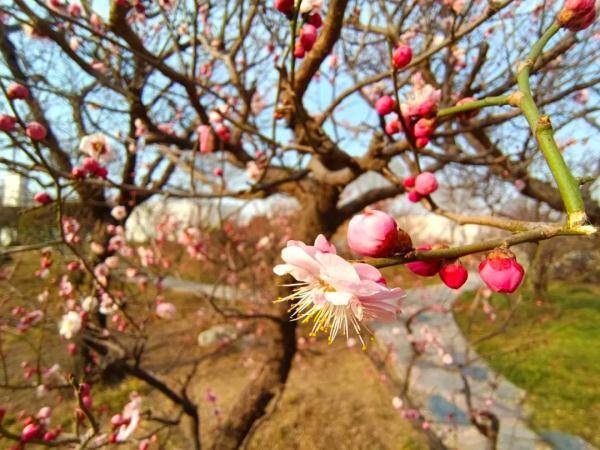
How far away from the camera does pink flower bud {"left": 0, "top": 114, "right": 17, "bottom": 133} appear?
1.39 metres

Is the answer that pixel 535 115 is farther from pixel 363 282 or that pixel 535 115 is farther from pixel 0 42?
pixel 0 42

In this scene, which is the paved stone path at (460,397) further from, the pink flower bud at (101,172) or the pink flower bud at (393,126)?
the pink flower bud at (393,126)

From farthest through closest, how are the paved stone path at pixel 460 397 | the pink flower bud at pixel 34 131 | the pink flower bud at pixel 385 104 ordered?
the paved stone path at pixel 460 397 < the pink flower bud at pixel 34 131 < the pink flower bud at pixel 385 104

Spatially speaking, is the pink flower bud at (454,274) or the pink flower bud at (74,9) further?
the pink flower bud at (74,9)

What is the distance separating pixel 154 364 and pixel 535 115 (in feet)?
18.5

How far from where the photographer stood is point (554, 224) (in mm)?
454

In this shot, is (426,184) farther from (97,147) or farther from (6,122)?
(97,147)

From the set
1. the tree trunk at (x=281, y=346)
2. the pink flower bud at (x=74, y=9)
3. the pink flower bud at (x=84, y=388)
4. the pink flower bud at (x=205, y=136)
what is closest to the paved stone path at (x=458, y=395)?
the tree trunk at (x=281, y=346)

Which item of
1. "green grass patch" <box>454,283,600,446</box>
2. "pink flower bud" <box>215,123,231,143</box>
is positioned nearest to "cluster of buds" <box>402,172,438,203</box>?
"pink flower bud" <box>215,123,231,143</box>

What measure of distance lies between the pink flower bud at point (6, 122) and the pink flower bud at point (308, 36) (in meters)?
1.22

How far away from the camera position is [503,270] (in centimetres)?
53

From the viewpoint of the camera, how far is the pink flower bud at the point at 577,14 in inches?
27.9

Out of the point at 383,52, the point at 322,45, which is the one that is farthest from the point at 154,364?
the point at 383,52

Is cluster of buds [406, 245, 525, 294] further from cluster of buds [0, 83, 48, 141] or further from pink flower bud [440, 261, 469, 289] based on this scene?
cluster of buds [0, 83, 48, 141]
